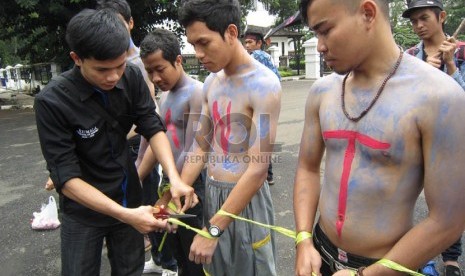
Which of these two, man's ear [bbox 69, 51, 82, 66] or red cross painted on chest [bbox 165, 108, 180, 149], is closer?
man's ear [bbox 69, 51, 82, 66]

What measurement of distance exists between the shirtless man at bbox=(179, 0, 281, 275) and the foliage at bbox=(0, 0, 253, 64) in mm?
10600

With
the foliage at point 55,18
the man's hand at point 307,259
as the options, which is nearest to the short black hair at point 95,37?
the man's hand at point 307,259

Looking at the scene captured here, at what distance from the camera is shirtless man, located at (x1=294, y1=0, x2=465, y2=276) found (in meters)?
1.32

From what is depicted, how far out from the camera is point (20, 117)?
42.8 feet

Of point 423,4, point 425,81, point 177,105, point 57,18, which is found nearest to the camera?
point 425,81

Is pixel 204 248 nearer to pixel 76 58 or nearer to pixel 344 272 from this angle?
pixel 344 272

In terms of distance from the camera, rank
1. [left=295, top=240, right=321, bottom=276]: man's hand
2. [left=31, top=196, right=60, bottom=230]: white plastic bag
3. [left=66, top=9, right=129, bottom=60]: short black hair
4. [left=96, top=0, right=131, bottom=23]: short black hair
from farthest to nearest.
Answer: [left=31, top=196, right=60, bottom=230]: white plastic bag
[left=96, top=0, right=131, bottom=23]: short black hair
[left=66, top=9, right=129, bottom=60]: short black hair
[left=295, top=240, right=321, bottom=276]: man's hand

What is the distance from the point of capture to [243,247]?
87.0 inches

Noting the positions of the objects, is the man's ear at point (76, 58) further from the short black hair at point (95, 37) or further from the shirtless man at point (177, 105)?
the shirtless man at point (177, 105)

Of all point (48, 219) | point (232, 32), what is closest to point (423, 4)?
point (232, 32)

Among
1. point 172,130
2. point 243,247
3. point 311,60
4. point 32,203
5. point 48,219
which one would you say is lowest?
point 32,203

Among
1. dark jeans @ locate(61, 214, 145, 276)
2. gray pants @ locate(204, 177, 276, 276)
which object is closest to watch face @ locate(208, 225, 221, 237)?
gray pants @ locate(204, 177, 276, 276)

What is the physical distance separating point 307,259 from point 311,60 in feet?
74.8

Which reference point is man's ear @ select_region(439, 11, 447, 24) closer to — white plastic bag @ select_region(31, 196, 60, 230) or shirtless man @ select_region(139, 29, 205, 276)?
shirtless man @ select_region(139, 29, 205, 276)
